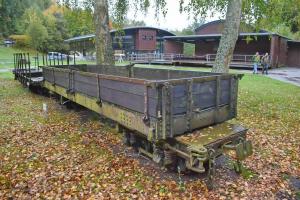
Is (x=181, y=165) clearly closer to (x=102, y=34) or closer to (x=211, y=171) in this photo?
(x=211, y=171)

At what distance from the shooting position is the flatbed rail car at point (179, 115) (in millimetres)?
4777

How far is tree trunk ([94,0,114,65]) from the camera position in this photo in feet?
36.6

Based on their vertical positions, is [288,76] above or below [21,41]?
below

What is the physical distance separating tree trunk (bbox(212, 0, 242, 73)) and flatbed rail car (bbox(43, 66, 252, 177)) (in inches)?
149

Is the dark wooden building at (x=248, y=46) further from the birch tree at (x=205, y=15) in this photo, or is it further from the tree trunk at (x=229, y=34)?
the tree trunk at (x=229, y=34)

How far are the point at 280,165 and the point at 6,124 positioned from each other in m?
7.69

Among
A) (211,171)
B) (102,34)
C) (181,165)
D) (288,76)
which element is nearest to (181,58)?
(288,76)

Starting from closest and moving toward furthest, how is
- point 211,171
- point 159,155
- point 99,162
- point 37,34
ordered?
point 211,171, point 159,155, point 99,162, point 37,34

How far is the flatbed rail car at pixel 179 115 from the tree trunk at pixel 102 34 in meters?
4.80

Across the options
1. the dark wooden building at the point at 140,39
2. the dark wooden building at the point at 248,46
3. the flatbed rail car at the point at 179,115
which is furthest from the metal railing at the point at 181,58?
the flatbed rail car at the point at 179,115

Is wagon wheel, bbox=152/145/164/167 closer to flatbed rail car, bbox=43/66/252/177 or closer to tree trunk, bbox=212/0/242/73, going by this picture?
flatbed rail car, bbox=43/66/252/177

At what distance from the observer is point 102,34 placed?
1127 centimetres

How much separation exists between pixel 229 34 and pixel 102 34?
4.76m

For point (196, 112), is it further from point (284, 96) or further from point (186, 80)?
point (284, 96)
